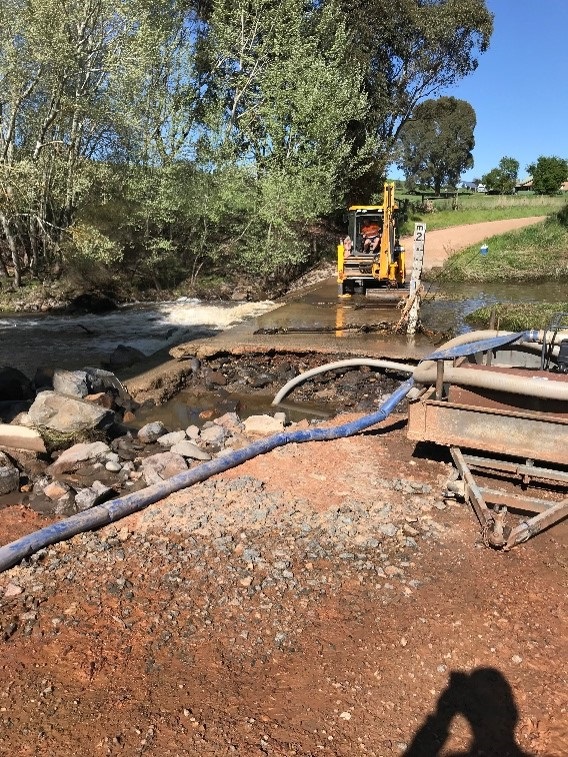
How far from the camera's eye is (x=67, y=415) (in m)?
8.90

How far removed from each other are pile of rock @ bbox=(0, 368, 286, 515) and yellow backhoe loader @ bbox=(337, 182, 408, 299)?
9.59 metres

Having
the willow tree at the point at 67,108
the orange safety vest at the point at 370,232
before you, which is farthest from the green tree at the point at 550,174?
the willow tree at the point at 67,108

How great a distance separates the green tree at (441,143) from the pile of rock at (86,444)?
63.4 metres

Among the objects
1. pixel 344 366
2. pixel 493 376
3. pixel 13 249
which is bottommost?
pixel 344 366

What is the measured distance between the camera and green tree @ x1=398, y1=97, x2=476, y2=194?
222ft

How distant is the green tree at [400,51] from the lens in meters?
31.7

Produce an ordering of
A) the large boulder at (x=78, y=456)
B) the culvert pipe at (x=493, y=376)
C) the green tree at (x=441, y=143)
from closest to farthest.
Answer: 1. the culvert pipe at (x=493, y=376)
2. the large boulder at (x=78, y=456)
3. the green tree at (x=441, y=143)

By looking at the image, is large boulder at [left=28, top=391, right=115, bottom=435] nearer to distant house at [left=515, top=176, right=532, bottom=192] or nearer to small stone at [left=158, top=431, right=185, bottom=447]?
small stone at [left=158, top=431, right=185, bottom=447]

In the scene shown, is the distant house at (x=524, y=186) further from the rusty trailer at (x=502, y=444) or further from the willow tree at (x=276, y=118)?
the rusty trailer at (x=502, y=444)

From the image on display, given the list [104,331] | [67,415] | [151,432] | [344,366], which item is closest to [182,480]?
Result: [151,432]

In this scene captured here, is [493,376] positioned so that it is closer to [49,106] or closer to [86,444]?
[86,444]

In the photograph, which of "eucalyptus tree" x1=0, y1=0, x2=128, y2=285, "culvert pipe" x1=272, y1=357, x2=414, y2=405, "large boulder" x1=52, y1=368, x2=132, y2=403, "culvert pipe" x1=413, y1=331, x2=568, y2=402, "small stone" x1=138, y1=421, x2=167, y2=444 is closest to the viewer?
"culvert pipe" x1=413, y1=331, x2=568, y2=402

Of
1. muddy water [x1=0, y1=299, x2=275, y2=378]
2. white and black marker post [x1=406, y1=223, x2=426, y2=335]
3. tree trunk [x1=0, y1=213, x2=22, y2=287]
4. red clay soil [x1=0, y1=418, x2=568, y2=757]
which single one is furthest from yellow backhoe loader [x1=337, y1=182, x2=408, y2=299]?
red clay soil [x1=0, y1=418, x2=568, y2=757]

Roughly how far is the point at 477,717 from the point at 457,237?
33.3 meters
